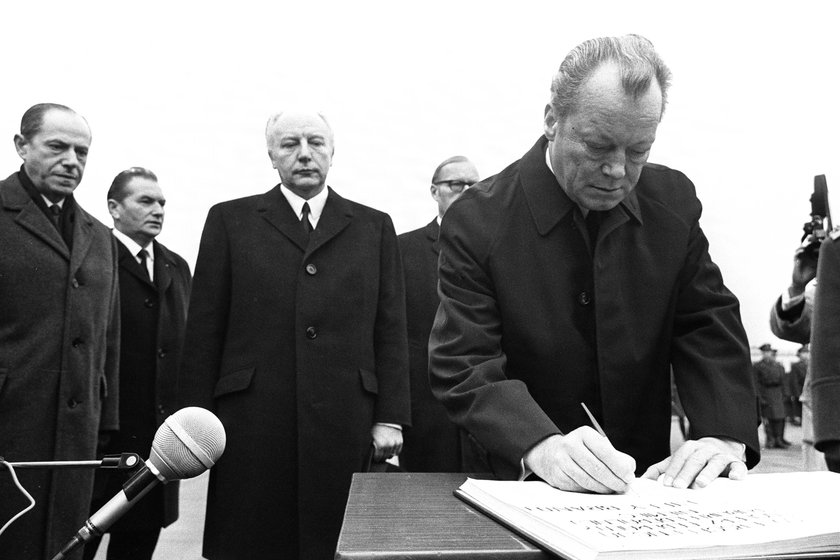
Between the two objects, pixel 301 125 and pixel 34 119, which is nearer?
pixel 301 125

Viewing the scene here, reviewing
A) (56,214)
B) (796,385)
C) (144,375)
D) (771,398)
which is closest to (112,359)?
(144,375)

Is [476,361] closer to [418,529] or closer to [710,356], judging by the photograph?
[710,356]

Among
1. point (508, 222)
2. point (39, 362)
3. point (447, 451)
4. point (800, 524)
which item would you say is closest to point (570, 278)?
point (508, 222)

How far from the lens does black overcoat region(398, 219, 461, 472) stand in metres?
3.71

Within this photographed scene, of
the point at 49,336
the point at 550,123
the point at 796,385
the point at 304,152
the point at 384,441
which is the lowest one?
the point at 796,385

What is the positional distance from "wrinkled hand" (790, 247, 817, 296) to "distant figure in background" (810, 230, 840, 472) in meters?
0.95

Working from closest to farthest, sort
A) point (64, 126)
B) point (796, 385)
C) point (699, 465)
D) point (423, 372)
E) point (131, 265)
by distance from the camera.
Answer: point (699, 465) → point (64, 126) → point (423, 372) → point (131, 265) → point (796, 385)

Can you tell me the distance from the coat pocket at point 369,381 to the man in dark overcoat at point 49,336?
0.90m

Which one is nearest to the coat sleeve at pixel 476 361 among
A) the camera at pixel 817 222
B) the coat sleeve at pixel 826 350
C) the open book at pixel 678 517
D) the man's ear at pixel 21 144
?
the open book at pixel 678 517

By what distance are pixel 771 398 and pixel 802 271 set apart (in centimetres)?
1140

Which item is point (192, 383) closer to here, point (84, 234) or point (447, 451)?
point (84, 234)

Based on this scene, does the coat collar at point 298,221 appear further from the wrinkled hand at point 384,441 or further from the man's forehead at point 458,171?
the man's forehead at point 458,171

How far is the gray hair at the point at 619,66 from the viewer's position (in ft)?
4.75

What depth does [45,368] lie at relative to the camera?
A: 2900 millimetres
